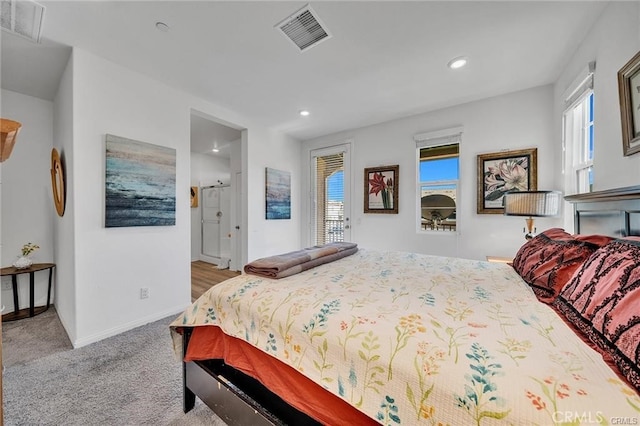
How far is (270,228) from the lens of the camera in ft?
13.6

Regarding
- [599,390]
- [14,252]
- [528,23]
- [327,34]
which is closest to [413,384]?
[599,390]

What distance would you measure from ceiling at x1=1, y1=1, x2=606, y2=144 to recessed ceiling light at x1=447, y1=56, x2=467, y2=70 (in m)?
0.05

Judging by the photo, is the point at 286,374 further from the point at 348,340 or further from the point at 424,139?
the point at 424,139

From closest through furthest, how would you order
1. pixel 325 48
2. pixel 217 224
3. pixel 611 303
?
1. pixel 611 303
2. pixel 325 48
3. pixel 217 224

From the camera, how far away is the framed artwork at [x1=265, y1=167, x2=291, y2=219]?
4.07 metres

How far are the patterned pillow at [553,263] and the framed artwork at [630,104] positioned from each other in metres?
0.63

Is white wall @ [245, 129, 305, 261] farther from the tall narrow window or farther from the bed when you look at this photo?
the bed

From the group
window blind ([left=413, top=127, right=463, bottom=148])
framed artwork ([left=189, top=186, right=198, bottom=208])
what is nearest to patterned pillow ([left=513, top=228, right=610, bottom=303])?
window blind ([left=413, top=127, right=463, bottom=148])

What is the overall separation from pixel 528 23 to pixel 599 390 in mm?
2435

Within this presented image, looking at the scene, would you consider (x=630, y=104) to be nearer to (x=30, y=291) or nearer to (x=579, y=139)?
(x=579, y=139)

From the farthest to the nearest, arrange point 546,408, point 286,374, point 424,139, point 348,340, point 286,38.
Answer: point 424,139, point 286,38, point 286,374, point 348,340, point 546,408

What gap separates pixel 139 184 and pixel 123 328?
1408 millimetres

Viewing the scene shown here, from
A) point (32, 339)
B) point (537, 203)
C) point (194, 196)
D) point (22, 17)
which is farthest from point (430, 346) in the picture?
point (194, 196)

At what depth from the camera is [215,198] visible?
553 cm
